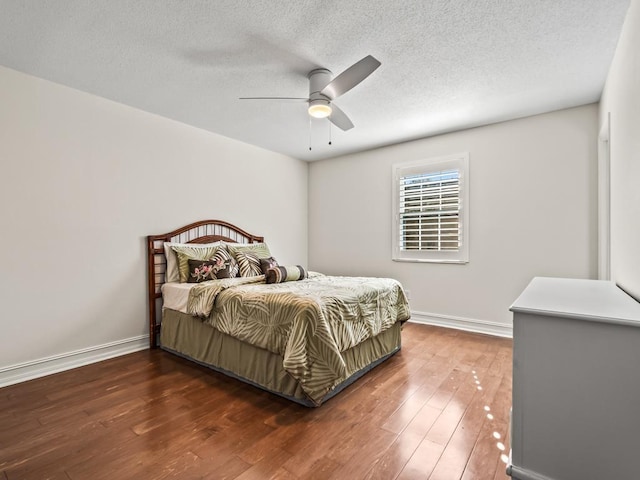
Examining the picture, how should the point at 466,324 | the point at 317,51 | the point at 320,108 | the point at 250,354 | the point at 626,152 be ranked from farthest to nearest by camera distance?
the point at 466,324, the point at 320,108, the point at 250,354, the point at 317,51, the point at 626,152

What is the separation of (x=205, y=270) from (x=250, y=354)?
125cm

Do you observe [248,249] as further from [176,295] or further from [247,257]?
[176,295]

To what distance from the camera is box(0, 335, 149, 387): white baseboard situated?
8.38 feet

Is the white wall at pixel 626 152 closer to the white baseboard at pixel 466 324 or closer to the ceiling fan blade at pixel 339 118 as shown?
the white baseboard at pixel 466 324

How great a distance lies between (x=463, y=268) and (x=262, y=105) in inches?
119

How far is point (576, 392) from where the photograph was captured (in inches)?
42.8

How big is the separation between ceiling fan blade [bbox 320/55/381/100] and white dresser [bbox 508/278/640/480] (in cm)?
169

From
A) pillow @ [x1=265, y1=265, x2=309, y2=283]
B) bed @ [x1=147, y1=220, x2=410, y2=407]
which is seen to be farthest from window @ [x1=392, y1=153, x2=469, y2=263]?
pillow @ [x1=265, y1=265, x2=309, y2=283]

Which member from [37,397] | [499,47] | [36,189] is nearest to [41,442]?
[37,397]

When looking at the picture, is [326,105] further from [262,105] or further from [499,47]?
[499,47]

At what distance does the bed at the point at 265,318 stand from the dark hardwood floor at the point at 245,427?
156 millimetres

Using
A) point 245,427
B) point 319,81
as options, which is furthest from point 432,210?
point 245,427

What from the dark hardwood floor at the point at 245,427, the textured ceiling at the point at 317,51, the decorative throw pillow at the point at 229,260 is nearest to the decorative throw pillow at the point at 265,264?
the decorative throw pillow at the point at 229,260

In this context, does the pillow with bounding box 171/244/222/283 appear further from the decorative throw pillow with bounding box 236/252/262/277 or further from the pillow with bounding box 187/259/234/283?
the decorative throw pillow with bounding box 236/252/262/277
